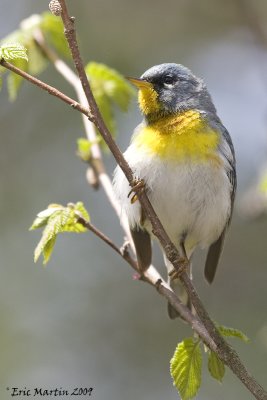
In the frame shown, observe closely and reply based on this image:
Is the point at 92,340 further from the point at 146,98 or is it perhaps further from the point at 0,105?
the point at 146,98

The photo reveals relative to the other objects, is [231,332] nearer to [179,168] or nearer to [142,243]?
[179,168]

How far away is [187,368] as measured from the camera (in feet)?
9.29

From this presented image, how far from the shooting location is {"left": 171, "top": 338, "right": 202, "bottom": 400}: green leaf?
2.77m

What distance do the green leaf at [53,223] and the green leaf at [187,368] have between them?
0.68 m

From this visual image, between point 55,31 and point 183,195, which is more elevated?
point 55,31

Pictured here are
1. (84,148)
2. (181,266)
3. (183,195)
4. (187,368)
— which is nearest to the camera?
(187,368)

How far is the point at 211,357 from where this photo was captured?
2.91 meters

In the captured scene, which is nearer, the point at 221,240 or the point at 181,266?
the point at 181,266

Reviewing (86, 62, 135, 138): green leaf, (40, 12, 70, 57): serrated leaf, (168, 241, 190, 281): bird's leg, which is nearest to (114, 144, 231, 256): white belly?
(168, 241, 190, 281): bird's leg

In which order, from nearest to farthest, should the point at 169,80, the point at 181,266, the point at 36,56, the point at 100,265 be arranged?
the point at 181,266, the point at 36,56, the point at 169,80, the point at 100,265

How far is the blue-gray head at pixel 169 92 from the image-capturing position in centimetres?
430

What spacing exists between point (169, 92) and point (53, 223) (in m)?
1.70

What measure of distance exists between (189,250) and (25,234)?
11.8 feet

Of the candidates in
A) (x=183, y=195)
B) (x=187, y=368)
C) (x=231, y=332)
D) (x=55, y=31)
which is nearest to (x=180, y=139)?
(x=183, y=195)
